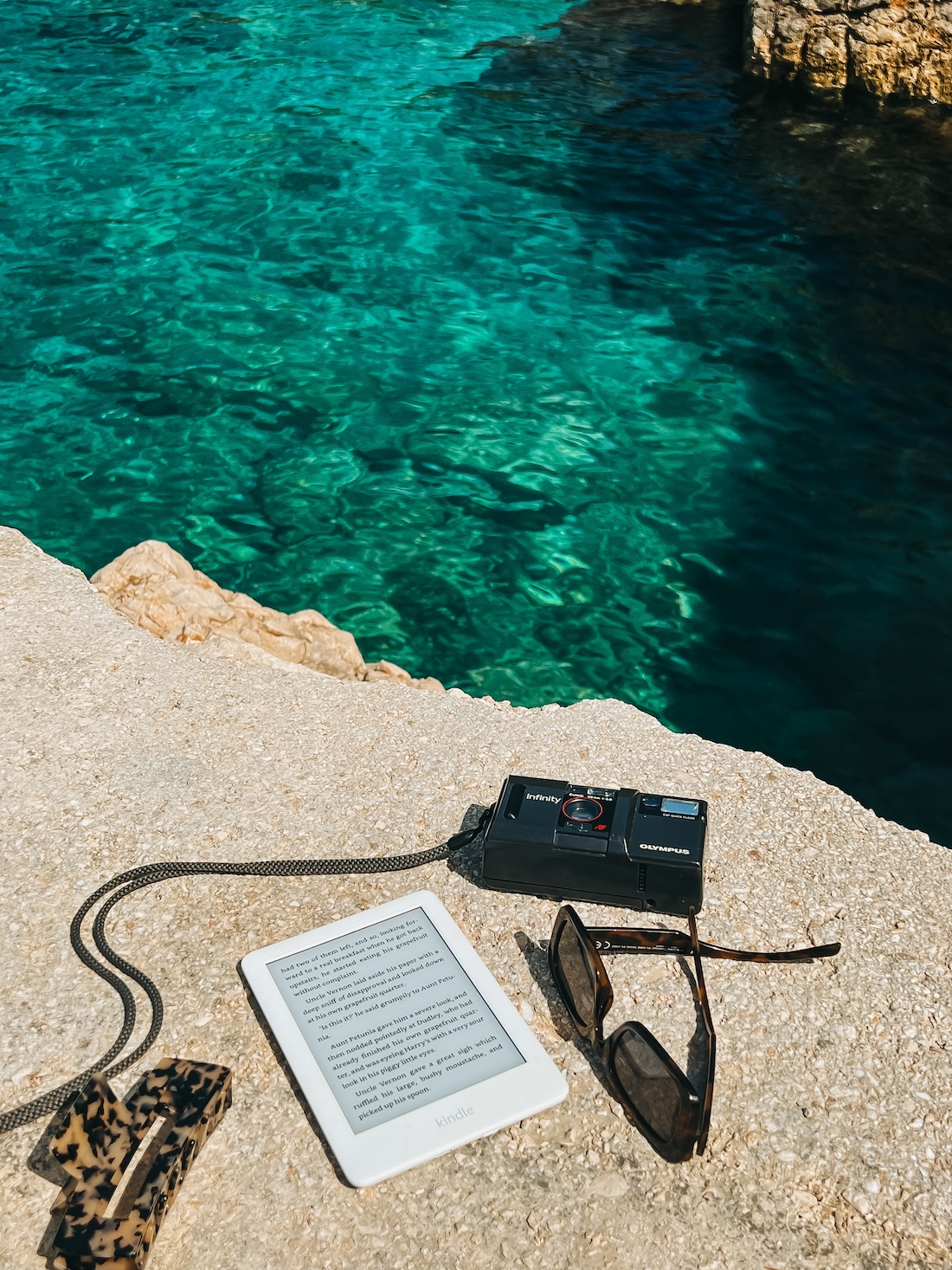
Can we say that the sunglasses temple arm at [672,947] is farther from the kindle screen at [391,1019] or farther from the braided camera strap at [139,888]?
the braided camera strap at [139,888]

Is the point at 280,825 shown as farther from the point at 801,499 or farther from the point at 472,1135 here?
the point at 801,499

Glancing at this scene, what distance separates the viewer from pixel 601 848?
2.67 meters

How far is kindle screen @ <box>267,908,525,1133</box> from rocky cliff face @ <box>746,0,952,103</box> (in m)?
12.0

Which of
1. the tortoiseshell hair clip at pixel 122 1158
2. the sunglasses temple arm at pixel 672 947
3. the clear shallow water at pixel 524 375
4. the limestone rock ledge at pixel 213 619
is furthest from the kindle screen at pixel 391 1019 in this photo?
the clear shallow water at pixel 524 375

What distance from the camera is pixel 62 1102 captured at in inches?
90.4

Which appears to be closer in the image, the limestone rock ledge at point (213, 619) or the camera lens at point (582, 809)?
the camera lens at point (582, 809)

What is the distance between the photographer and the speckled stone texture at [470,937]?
212 centimetres

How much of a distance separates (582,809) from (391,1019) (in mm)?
728

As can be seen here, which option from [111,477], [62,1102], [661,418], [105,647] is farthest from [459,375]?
[62,1102]

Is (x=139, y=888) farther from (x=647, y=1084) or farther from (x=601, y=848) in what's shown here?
(x=647, y=1084)

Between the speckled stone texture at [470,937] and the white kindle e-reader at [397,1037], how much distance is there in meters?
0.08

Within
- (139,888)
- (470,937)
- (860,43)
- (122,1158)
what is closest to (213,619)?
(139,888)

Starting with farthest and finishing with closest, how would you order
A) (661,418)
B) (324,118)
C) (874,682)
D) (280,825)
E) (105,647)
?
(324,118) → (661,418) → (874,682) → (105,647) → (280,825)

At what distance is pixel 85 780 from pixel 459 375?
497 centimetres
